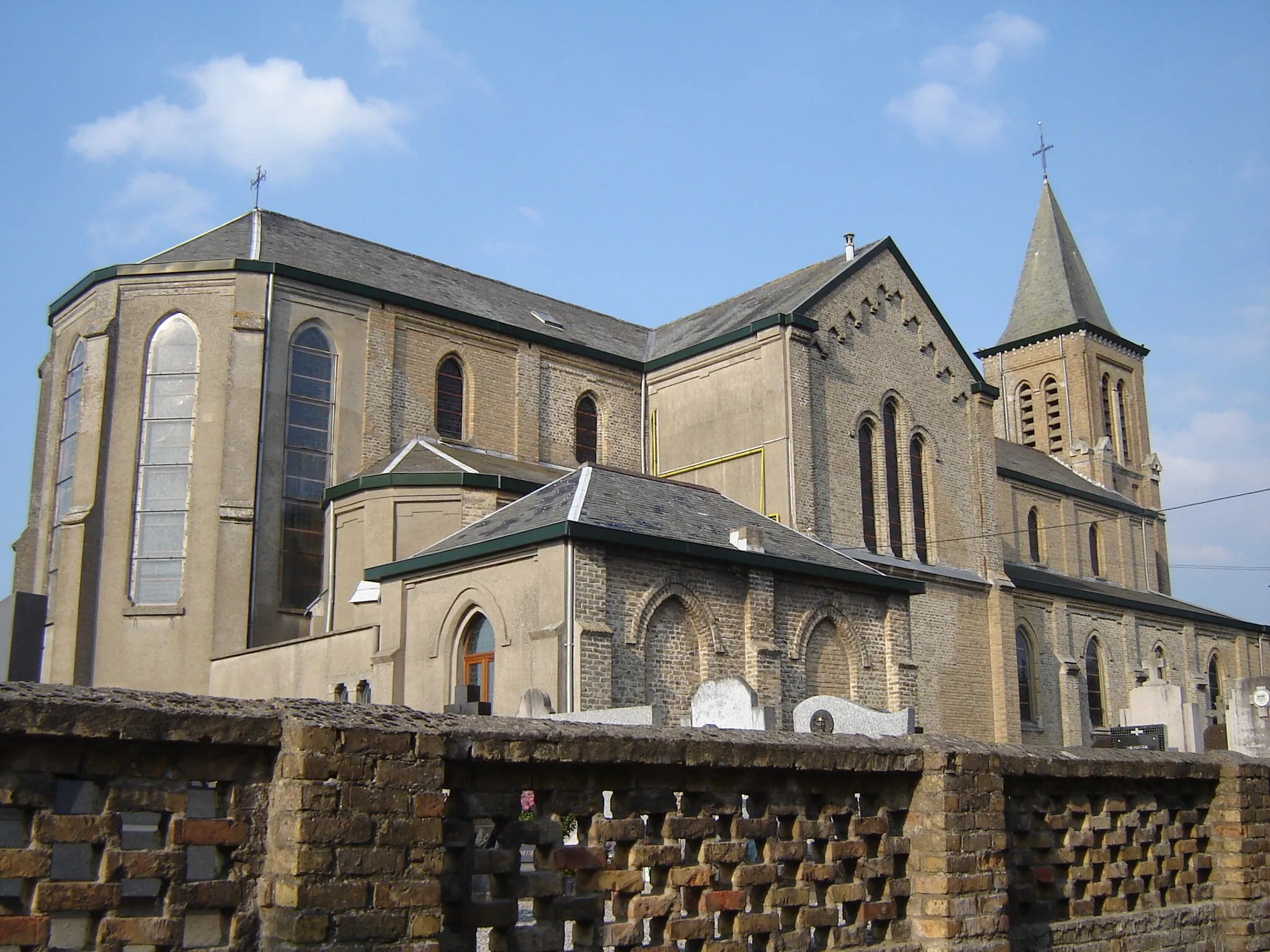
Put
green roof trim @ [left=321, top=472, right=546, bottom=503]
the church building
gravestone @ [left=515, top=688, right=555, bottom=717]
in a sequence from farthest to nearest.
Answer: green roof trim @ [left=321, top=472, right=546, bottom=503]
the church building
gravestone @ [left=515, top=688, right=555, bottom=717]

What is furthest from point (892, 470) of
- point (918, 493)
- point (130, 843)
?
point (130, 843)

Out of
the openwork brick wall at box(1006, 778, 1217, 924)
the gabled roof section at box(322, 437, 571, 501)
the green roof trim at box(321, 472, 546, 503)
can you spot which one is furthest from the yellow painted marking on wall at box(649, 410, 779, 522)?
the openwork brick wall at box(1006, 778, 1217, 924)

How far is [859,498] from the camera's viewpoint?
29.8 m

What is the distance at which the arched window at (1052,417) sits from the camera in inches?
2067

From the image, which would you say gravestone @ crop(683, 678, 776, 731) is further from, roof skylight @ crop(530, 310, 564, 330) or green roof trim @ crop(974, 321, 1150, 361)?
green roof trim @ crop(974, 321, 1150, 361)

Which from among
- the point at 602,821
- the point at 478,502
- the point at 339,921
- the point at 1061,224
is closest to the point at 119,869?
the point at 339,921

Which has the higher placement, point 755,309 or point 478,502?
point 755,309

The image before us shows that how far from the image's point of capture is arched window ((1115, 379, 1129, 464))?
5281 cm

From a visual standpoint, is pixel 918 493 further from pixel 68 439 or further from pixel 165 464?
pixel 68 439

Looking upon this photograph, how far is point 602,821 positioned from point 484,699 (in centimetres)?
1563

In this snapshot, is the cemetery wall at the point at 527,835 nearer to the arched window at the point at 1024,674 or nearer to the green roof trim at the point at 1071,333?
the arched window at the point at 1024,674

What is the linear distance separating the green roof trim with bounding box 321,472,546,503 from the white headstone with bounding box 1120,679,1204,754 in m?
14.0

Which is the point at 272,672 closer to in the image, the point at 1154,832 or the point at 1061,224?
the point at 1154,832

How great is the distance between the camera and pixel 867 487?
101 feet
